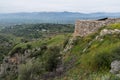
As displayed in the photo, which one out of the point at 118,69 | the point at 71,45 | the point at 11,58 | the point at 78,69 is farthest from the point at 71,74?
the point at 11,58

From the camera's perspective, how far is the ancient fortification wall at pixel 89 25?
55325 millimetres

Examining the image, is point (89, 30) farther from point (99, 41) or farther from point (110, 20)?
point (99, 41)

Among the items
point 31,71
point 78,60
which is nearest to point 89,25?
point 78,60

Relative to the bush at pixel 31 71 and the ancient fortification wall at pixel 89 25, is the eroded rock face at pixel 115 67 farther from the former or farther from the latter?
the ancient fortification wall at pixel 89 25

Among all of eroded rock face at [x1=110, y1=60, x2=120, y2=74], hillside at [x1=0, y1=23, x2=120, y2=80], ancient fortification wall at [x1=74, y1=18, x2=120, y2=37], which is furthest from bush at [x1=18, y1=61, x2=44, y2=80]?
eroded rock face at [x1=110, y1=60, x2=120, y2=74]

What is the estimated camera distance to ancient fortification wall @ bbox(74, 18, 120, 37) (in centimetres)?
5533

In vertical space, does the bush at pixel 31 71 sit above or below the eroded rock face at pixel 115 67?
below

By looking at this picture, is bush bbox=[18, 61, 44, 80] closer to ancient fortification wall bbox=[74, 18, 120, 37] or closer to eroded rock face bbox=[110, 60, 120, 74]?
ancient fortification wall bbox=[74, 18, 120, 37]

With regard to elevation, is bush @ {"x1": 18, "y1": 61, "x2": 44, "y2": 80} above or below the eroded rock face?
below

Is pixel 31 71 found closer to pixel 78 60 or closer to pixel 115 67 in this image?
pixel 78 60

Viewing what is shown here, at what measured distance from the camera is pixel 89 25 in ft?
186

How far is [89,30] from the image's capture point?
187 feet

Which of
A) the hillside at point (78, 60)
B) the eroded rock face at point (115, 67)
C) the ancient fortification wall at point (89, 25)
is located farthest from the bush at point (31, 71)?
the eroded rock face at point (115, 67)

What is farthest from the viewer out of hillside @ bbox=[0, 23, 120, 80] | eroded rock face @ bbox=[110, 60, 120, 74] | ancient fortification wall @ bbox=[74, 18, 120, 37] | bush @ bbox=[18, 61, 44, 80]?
ancient fortification wall @ bbox=[74, 18, 120, 37]
